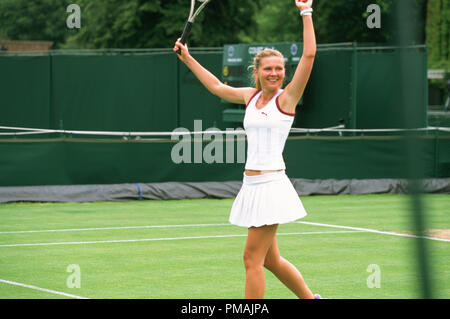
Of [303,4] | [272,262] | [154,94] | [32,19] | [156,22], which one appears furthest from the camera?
[32,19]

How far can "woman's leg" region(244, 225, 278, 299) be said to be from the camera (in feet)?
19.5

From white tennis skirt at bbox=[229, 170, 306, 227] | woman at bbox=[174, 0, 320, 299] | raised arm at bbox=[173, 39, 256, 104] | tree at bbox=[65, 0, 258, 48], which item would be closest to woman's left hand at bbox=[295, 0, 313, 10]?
woman at bbox=[174, 0, 320, 299]

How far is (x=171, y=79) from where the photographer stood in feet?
78.3

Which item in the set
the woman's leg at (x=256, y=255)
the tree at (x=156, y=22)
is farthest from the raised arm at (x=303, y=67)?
the tree at (x=156, y=22)

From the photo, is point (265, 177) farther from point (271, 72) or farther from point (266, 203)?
point (271, 72)

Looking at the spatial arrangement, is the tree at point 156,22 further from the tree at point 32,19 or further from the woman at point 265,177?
the woman at point 265,177

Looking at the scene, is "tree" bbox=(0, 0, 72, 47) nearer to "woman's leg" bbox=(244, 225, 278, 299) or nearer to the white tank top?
the white tank top

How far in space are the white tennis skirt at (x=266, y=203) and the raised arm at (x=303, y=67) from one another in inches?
19.8

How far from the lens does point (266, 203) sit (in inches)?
232

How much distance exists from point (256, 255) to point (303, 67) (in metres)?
1.33

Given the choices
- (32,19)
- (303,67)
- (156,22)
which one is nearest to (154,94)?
(156,22)

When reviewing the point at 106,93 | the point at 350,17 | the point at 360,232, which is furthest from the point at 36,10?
the point at 360,232

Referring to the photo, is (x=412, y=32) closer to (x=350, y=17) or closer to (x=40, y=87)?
(x=40, y=87)

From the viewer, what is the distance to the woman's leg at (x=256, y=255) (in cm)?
595
